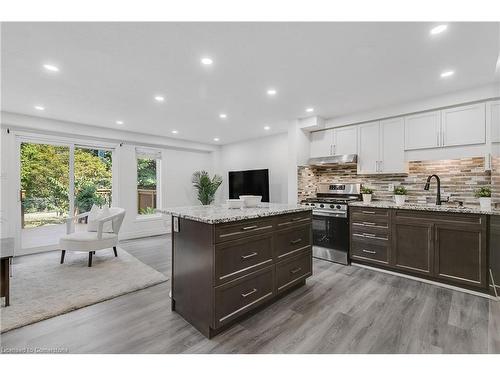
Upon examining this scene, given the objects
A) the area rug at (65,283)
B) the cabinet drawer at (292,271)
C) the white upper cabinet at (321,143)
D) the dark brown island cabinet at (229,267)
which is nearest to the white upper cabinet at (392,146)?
the white upper cabinet at (321,143)

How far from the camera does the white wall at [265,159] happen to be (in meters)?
5.63

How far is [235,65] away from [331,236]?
9.41ft

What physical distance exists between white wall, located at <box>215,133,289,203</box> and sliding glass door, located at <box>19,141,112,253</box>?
325cm

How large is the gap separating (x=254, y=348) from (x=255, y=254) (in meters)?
0.70

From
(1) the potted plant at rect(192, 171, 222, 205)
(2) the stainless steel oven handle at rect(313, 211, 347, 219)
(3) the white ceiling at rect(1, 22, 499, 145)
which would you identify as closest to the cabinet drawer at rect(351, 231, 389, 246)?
(2) the stainless steel oven handle at rect(313, 211, 347, 219)

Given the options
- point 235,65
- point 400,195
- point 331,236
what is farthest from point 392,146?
point 235,65

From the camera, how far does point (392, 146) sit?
3652 millimetres

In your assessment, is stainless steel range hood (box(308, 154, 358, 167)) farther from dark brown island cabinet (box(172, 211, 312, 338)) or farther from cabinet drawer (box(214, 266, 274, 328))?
cabinet drawer (box(214, 266, 274, 328))

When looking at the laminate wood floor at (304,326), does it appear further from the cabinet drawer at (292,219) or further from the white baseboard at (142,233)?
the white baseboard at (142,233)

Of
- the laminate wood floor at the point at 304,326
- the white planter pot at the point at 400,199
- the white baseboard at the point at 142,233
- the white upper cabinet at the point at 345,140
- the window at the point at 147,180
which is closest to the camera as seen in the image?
the laminate wood floor at the point at 304,326

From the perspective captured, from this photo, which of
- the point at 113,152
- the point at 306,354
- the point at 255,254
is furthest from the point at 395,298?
the point at 113,152

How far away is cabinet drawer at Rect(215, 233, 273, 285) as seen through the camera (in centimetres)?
184

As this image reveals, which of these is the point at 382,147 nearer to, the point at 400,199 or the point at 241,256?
the point at 400,199

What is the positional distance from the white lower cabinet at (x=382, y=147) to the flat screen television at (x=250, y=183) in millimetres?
2246
